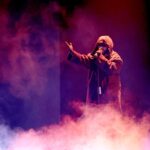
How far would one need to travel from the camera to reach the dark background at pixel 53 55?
3.39 meters

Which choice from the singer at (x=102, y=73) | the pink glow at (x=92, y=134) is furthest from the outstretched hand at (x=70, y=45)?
the pink glow at (x=92, y=134)

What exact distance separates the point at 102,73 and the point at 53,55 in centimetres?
54

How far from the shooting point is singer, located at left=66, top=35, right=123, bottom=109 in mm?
3600

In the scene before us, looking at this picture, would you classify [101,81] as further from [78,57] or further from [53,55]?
[53,55]

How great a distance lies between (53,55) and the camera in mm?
3508

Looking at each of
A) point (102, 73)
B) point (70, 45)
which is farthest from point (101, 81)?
point (70, 45)

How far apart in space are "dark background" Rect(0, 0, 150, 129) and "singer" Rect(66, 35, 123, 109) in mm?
64

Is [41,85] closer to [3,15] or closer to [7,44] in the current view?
[7,44]

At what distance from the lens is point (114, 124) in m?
3.64

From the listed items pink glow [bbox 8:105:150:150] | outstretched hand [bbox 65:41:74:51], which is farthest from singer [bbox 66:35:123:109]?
pink glow [bbox 8:105:150:150]

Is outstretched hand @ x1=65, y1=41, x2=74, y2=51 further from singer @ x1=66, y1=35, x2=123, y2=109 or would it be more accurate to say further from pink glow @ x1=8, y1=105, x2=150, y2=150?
pink glow @ x1=8, y1=105, x2=150, y2=150

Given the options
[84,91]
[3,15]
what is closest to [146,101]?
[84,91]

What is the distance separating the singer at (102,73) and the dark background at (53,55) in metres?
0.06

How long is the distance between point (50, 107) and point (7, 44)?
0.73 metres
